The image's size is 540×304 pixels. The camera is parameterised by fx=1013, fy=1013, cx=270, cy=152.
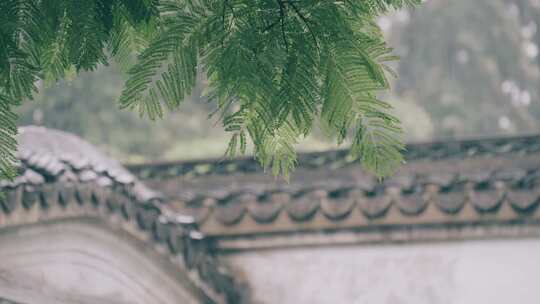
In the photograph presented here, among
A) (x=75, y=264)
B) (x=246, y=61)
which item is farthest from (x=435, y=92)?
(x=246, y=61)

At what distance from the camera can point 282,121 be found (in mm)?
2373

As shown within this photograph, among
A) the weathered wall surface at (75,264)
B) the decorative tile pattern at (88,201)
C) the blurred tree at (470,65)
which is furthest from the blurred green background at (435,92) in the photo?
the weathered wall surface at (75,264)

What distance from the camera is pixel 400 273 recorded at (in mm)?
5723

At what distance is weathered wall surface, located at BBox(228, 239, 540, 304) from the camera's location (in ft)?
18.3

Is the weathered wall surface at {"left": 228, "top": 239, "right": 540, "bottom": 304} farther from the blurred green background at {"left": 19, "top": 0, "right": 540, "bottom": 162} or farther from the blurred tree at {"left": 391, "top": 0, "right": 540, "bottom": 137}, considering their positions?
the blurred tree at {"left": 391, "top": 0, "right": 540, "bottom": 137}

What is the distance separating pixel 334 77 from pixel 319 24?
136mm

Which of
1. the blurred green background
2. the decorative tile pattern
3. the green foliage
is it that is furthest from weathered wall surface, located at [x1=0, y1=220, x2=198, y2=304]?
the blurred green background

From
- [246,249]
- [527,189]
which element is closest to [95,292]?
[246,249]

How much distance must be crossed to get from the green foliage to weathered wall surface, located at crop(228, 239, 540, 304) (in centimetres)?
332

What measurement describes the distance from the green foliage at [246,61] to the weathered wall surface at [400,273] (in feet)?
10.9

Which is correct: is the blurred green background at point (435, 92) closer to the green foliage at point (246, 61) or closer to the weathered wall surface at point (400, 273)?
the weathered wall surface at point (400, 273)

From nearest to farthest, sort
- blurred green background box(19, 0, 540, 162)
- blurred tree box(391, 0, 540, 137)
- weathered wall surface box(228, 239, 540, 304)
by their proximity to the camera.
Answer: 1. weathered wall surface box(228, 239, 540, 304)
2. blurred green background box(19, 0, 540, 162)
3. blurred tree box(391, 0, 540, 137)

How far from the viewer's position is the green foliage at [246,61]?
232 cm

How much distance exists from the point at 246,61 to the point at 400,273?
3613mm
